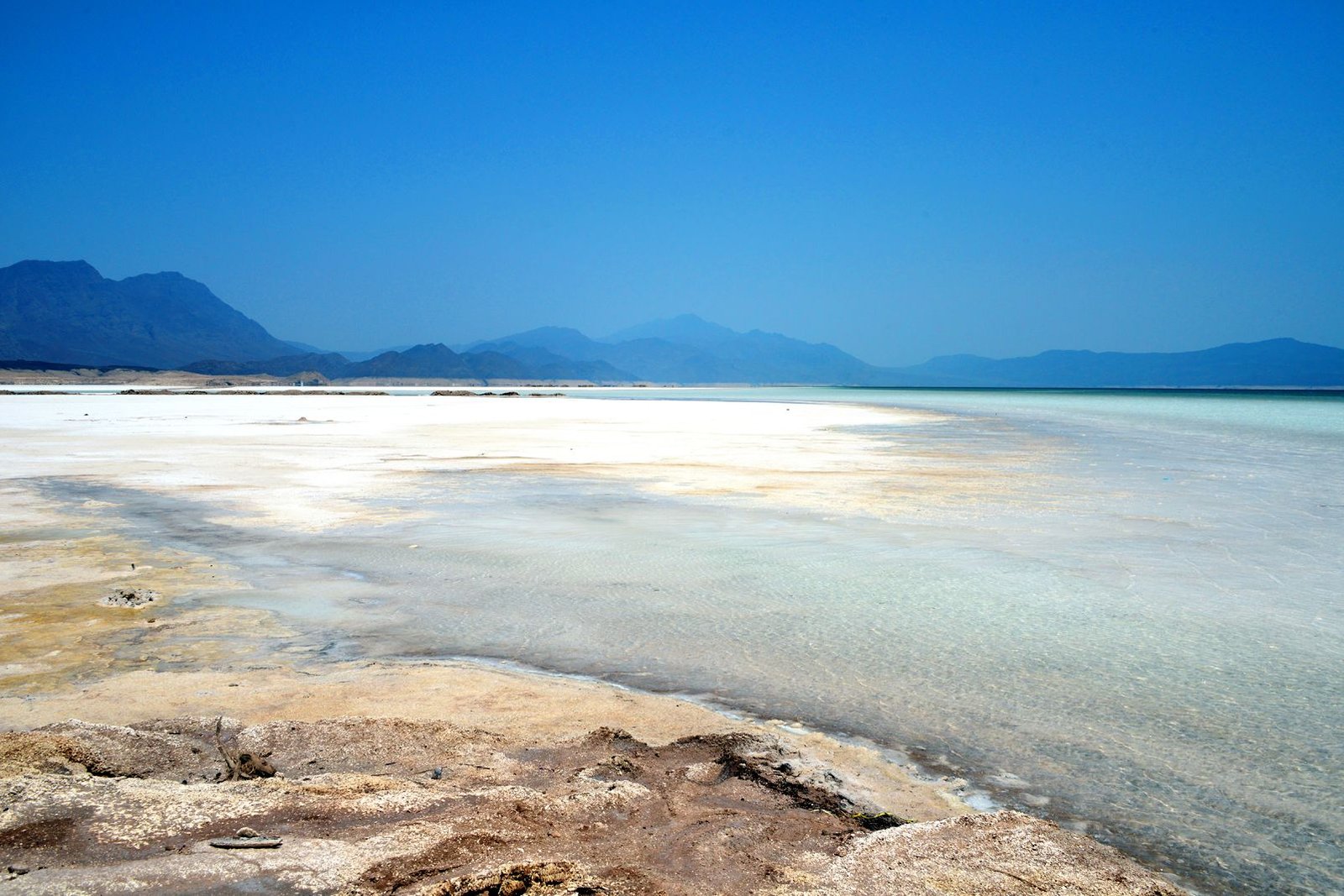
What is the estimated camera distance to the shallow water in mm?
3502

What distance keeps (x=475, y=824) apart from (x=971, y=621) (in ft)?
12.6

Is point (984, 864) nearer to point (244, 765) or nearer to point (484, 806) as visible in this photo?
point (484, 806)

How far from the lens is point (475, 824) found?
2943 millimetres

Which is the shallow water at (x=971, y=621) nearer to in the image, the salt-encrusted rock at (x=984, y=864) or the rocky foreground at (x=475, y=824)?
the salt-encrusted rock at (x=984, y=864)

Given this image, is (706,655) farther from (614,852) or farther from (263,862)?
(263,862)

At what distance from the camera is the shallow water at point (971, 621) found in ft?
11.5

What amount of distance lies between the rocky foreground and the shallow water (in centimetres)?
60

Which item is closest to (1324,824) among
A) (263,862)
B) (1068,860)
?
(1068,860)

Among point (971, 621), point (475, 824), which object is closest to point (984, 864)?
point (475, 824)

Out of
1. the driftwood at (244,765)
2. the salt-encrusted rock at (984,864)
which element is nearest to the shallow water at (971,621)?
the salt-encrusted rock at (984,864)

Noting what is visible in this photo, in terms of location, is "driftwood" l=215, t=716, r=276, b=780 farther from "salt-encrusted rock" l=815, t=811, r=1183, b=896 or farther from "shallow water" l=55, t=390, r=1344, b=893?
"salt-encrusted rock" l=815, t=811, r=1183, b=896

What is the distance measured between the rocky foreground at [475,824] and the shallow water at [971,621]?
0.60 metres

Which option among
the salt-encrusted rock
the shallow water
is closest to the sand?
the salt-encrusted rock

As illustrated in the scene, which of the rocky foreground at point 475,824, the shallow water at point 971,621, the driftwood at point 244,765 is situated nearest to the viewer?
the rocky foreground at point 475,824
